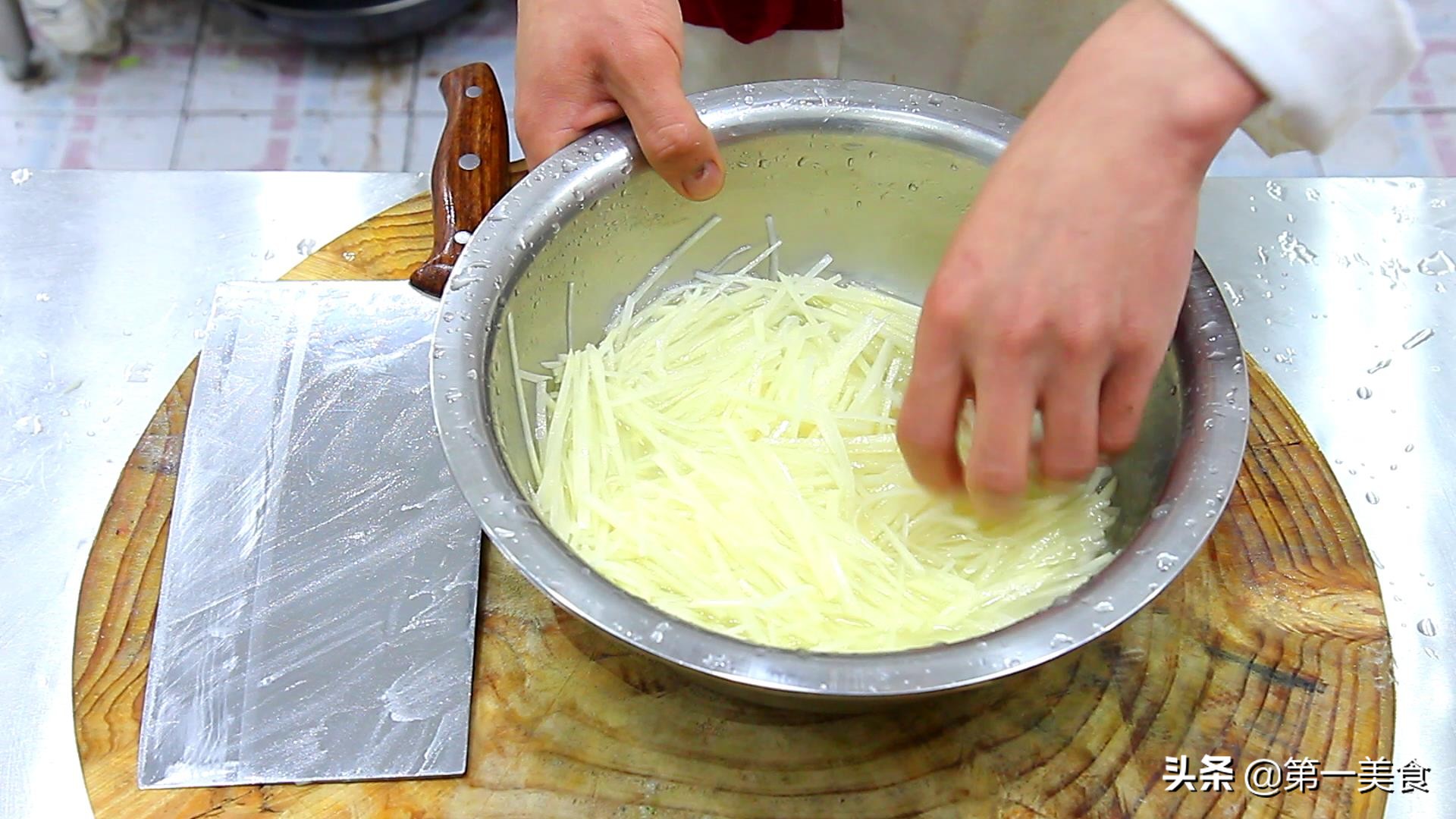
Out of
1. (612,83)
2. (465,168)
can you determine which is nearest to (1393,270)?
(612,83)

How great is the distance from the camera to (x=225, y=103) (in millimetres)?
2428

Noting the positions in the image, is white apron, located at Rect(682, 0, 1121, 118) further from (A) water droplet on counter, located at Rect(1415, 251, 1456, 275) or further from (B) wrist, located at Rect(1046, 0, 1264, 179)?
(B) wrist, located at Rect(1046, 0, 1264, 179)

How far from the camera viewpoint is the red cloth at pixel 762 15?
51.6 inches

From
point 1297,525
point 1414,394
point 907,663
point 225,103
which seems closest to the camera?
point 907,663

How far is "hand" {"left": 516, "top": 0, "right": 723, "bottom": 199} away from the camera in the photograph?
1.05 meters

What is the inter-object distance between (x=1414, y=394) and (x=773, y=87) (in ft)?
2.76

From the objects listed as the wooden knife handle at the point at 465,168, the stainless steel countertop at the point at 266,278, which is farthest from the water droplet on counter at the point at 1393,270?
the wooden knife handle at the point at 465,168

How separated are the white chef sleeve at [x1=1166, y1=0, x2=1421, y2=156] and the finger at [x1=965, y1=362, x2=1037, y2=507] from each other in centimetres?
25

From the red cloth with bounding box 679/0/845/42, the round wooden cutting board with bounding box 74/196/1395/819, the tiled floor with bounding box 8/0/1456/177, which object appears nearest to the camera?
the round wooden cutting board with bounding box 74/196/1395/819

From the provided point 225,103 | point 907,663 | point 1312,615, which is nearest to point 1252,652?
point 1312,615

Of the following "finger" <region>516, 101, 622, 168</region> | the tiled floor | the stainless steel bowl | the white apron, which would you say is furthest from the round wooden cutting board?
the tiled floor

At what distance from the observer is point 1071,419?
826 mm

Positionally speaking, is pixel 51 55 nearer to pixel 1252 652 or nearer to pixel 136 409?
pixel 136 409

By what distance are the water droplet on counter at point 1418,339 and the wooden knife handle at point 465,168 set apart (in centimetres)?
108
